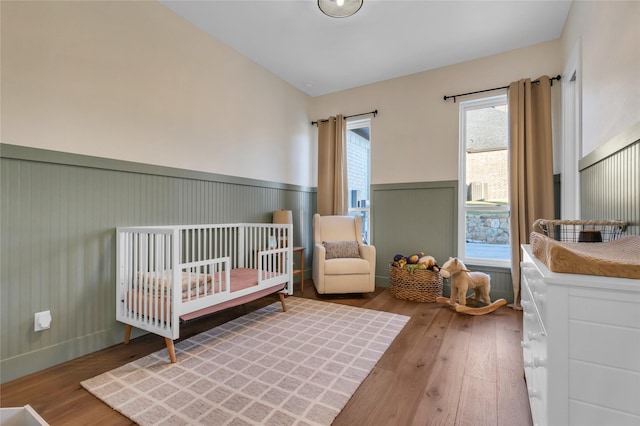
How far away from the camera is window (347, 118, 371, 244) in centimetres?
420

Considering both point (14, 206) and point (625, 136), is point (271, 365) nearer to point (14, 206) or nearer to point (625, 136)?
point (14, 206)

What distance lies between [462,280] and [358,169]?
2122mm

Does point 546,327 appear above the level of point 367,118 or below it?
below

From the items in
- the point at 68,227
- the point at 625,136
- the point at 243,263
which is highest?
the point at 625,136

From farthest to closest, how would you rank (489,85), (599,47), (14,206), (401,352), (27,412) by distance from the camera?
(489,85)
(401,352)
(599,47)
(14,206)
(27,412)

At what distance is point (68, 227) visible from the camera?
A: 6.16ft

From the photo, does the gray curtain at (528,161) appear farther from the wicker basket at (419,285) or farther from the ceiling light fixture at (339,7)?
the ceiling light fixture at (339,7)

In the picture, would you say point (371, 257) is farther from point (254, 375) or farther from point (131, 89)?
point (131, 89)

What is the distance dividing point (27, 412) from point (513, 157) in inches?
145

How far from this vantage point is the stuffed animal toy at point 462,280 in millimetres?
2807

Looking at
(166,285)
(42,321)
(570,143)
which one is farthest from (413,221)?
(42,321)

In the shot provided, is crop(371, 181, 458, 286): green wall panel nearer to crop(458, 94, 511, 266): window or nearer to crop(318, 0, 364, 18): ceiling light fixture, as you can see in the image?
crop(458, 94, 511, 266): window

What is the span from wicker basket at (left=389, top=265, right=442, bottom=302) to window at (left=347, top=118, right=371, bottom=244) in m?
1.05

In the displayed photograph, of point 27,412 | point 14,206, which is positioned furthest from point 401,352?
point 14,206
